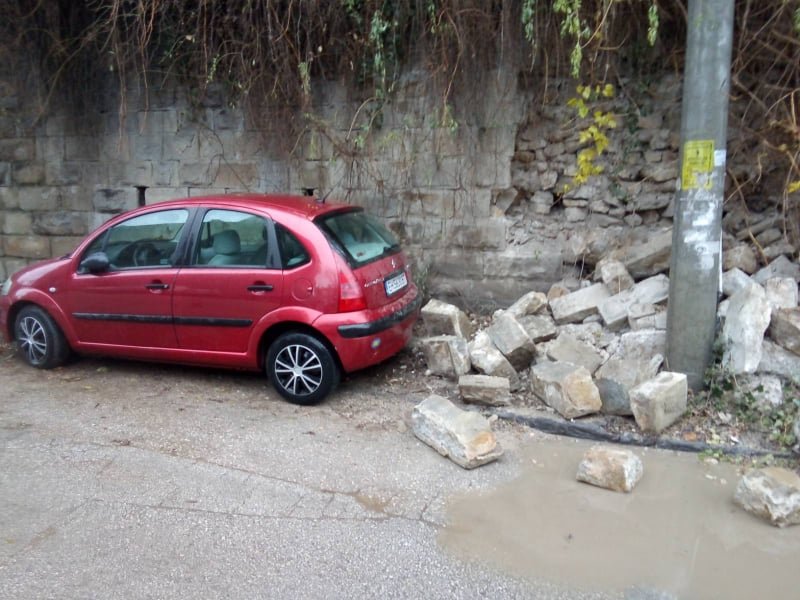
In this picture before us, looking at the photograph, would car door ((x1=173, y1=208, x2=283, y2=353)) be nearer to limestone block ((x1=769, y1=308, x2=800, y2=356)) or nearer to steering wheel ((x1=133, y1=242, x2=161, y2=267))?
steering wheel ((x1=133, y1=242, x2=161, y2=267))

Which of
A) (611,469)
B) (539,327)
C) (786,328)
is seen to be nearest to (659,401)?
(611,469)

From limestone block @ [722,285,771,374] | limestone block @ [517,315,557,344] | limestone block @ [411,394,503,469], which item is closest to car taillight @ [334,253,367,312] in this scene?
limestone block @ [411,394,503,469]

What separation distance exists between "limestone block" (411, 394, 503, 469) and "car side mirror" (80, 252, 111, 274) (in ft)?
9.59

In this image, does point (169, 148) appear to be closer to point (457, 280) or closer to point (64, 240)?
point (64, 240)

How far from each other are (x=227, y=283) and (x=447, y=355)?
1.83 meters

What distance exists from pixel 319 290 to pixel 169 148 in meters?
3.86

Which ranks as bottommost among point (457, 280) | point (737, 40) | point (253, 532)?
point (253, 532)

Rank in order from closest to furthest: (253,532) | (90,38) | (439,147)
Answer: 1. (253,532)
2. (439,147)
3. (90,38)

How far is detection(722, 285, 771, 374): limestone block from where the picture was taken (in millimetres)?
4863

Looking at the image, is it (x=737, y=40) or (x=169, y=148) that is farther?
(x=169, y=148)

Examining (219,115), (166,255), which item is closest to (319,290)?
(166,255)

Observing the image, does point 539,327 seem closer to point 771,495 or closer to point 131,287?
point 771,495

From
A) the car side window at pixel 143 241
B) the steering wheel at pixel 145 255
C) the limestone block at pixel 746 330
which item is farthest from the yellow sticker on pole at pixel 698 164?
the steering wheel at pixel 145 255

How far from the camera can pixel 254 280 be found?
17.6 ft
